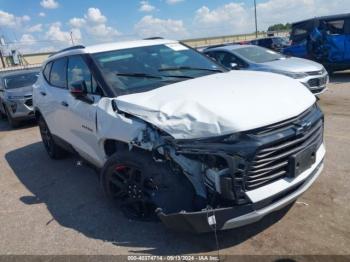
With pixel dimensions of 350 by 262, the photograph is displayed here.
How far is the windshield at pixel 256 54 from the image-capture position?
32.3 feet

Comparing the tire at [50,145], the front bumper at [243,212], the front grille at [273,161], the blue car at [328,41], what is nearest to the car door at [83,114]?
the tire at [50,145]

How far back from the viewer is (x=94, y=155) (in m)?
4.32

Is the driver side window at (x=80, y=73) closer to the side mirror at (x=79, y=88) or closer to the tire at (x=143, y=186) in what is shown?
the side mirror at (x=79, y=88)

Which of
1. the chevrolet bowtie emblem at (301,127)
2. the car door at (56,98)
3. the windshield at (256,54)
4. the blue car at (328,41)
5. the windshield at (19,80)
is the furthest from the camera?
the blue car at (328,41)

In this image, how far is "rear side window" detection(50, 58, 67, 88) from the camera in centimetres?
528

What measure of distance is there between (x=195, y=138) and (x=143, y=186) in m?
0.83

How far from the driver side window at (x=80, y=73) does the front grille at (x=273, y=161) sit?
203 centimetres

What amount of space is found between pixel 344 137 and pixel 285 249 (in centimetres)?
348

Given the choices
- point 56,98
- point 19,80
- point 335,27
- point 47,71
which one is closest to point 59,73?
point 56,98

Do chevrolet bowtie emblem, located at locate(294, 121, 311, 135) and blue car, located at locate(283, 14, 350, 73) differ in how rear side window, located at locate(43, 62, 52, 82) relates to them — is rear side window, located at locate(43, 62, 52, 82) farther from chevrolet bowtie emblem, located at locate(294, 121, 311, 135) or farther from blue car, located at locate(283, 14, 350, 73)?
blue car, located at locate(283, 14, 350, 73)

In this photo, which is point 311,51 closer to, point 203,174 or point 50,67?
point 50,67

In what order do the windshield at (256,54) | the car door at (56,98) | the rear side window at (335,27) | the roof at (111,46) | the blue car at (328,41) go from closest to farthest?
the roof at (111,46) < the car door at (56,98) < the windshield at (256,54) < the blue car at (328,41) < the rear side window at (335,27)

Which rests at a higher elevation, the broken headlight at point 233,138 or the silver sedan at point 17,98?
the broken headlight at point 233,138

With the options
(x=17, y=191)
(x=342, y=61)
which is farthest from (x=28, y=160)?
(x=342, y=61)
